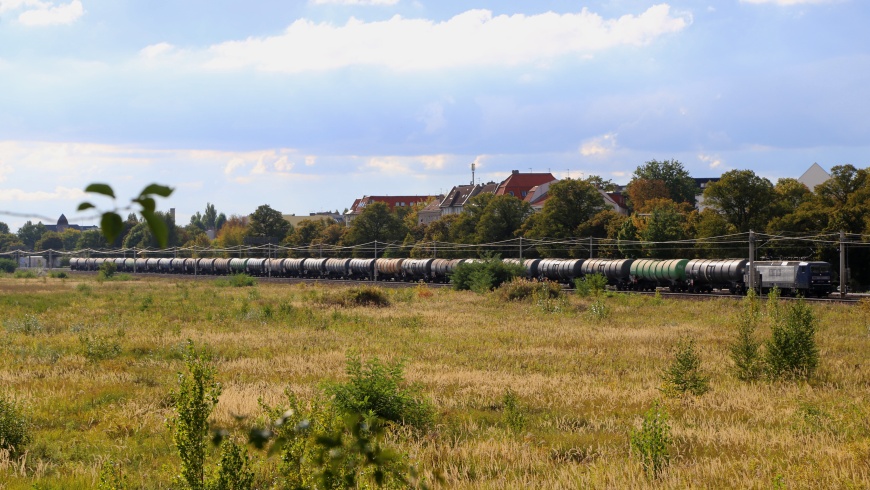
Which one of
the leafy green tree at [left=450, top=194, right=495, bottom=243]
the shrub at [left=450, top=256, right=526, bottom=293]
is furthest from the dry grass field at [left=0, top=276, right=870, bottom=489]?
the leafy green tree at [left=450, top=194, right=495, bottom=243]

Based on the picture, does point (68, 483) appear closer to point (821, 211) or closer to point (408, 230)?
point (821, 211)

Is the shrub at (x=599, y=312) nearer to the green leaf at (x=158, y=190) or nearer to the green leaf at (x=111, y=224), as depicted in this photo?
the green leaf at (x=111, y=224)

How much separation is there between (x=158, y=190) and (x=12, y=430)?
43.9ft

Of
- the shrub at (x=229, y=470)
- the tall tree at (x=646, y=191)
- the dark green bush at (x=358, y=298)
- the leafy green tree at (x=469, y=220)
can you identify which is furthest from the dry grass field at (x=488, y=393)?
the tall tree at (x=646, y=191)

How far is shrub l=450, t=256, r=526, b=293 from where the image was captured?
64.8 m

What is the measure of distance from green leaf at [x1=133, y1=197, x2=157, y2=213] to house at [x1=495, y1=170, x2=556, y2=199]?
590 feet

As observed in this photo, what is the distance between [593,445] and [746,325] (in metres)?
10.5

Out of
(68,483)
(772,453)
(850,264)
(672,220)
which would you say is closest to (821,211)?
(850,264)

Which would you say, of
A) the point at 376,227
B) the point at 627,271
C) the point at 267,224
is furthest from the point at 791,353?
the point at 267,224

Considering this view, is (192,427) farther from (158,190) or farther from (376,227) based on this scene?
(376,227)

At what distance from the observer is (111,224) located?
253 centimetres

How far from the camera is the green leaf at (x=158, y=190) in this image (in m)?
2.38

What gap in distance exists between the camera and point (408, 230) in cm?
13512

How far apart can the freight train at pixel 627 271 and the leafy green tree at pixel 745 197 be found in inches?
436
